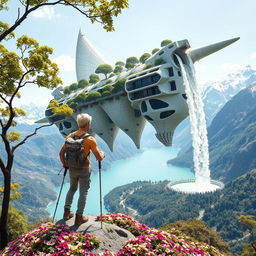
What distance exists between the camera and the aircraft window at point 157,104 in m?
35.2

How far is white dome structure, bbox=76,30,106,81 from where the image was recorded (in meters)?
65.4

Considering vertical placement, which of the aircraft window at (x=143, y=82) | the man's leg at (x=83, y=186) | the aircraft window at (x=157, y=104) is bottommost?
the man's leg at (x=83, y=186)

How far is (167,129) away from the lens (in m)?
38.2

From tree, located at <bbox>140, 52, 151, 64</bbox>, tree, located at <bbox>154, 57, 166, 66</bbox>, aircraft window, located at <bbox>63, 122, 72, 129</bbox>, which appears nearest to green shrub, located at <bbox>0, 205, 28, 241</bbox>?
tree, located at <bbox>154, 57, 166, 66</bbox>

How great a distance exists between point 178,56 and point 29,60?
996 inches

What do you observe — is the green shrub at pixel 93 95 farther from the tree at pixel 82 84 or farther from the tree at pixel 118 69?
the tree at pixel 82 84

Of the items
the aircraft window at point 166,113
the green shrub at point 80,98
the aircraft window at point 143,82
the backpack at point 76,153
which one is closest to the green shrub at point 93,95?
the green shrub at point 80,98

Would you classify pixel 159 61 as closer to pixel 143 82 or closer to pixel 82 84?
pixel 143 82

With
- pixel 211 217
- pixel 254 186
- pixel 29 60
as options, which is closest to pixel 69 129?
pixel 29 60

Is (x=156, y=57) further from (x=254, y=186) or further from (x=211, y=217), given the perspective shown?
(x=254, y=186)

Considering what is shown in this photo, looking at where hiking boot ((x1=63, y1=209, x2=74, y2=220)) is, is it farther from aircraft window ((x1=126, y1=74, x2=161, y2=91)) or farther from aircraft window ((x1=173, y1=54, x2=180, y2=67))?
aircraft window ((x1=173, y1=54, x2=180, y2=67))

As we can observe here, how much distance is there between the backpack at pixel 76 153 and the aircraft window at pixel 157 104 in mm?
28045

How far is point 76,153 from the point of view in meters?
7.79

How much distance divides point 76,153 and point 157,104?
28.6 m
